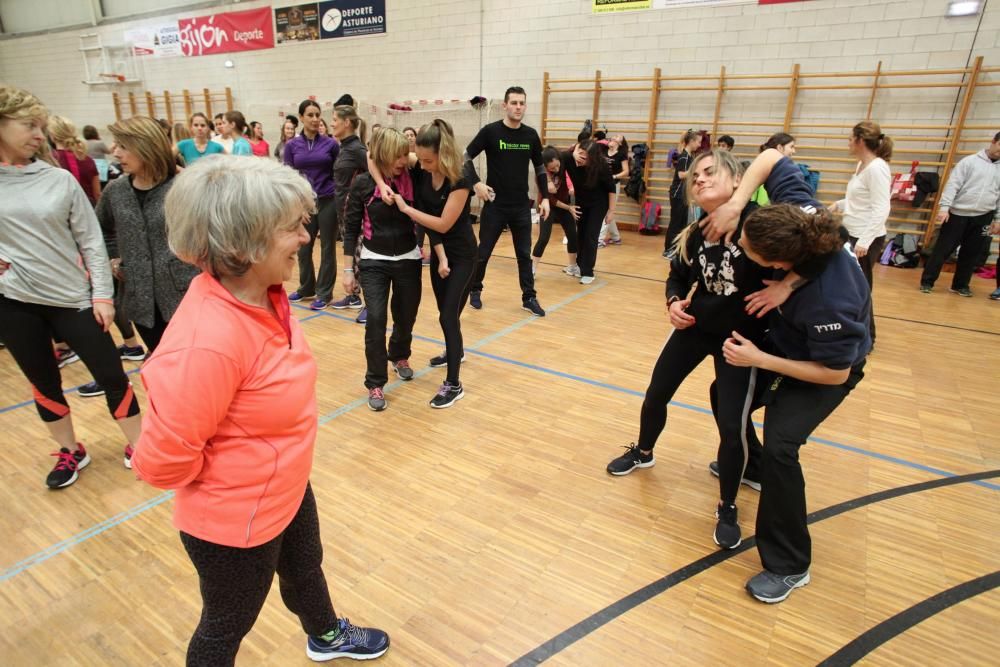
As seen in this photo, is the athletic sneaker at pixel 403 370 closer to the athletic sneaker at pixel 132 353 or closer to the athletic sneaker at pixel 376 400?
the athletic sneaker at pixel 376 400

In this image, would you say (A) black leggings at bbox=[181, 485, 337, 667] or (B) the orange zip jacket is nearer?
(B) the orange zip jacket

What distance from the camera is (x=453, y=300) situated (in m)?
3.21

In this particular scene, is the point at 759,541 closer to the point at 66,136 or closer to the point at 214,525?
the point at 214,525

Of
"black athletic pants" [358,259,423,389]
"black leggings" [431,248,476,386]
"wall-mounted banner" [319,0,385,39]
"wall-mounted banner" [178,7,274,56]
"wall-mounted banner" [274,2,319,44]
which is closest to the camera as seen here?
"black athletic pants" [358,259,423,389]

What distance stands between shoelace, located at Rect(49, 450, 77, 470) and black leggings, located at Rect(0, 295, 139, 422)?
0.73ft

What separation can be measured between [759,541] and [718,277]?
0.98m

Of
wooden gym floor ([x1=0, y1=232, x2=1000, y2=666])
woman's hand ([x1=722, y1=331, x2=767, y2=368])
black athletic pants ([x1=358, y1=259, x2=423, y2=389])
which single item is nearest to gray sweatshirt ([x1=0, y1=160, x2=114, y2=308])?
wooden gym floor ([x1=0, y1=232, x2=1000, y2=666])

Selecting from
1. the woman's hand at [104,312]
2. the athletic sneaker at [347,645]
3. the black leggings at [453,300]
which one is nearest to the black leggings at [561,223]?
A: the black leggings at [453,300]

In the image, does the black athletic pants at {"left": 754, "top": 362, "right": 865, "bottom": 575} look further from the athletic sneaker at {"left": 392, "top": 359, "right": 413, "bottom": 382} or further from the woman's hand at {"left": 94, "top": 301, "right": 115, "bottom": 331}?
the woman's hand at {"left": 94, "top": 301, "right": 115, "bottom": 331}

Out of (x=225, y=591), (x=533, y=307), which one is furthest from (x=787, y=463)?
(x=533, y=307)

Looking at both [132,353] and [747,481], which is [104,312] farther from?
[747,481]

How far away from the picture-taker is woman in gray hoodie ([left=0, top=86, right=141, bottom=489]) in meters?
2.00

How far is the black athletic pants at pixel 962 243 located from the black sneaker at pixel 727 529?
5457mm

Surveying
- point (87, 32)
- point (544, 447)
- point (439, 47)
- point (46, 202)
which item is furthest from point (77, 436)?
point (87, 32)
